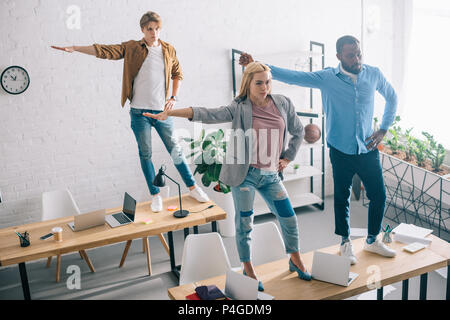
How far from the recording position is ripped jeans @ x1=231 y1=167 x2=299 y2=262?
288cm

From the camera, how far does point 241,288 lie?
8.46 feet

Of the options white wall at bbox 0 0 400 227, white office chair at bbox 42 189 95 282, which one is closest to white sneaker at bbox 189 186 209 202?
white wall at bbox 0 0 400 227

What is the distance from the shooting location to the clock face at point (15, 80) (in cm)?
420

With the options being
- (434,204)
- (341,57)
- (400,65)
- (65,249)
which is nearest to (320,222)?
(434,204)

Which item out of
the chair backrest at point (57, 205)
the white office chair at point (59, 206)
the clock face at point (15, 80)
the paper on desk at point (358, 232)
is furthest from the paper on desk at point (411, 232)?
the clock face at point (15, 80)

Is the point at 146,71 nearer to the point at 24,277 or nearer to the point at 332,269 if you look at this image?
the point at 24,277

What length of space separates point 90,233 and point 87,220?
0.40 feet

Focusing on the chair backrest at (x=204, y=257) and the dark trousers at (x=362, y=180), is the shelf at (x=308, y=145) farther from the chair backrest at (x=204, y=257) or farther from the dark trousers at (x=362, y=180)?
the chair backrest at (x=204, y=257)

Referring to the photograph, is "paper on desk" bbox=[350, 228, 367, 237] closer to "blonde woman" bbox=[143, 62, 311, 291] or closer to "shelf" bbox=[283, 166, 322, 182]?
"shelf" bbox=[283, 166, 322, 182]

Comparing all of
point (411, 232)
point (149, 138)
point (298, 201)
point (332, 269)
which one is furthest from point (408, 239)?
point (298, 201)

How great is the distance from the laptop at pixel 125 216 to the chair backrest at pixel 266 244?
1052mm
